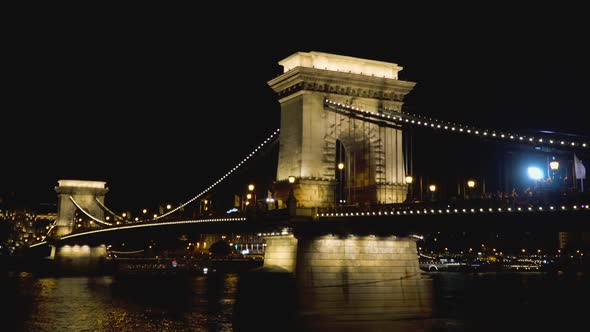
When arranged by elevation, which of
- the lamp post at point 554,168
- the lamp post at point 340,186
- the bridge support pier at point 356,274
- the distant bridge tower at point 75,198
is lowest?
the bridge support pier at point 356,274

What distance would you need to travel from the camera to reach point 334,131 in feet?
140

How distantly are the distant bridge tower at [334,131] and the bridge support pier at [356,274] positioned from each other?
3520 mm

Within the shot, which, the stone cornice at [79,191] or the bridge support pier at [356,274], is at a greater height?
the stone cornice at [79,191]

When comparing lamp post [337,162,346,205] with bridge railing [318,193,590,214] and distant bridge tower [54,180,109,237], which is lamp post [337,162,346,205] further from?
distant bridge tower [54,180,109,237]

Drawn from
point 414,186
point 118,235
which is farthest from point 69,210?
point 414,186

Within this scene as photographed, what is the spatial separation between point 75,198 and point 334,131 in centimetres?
7110

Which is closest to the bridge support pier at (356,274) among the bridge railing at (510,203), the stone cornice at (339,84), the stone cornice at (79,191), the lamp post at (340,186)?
the lamp post at (340,186)

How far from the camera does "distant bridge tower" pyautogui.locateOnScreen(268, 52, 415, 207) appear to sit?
4162cm

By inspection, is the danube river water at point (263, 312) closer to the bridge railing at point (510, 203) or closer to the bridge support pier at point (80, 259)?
the bridge railing at point (510, 203)

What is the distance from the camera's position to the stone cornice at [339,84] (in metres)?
41.6

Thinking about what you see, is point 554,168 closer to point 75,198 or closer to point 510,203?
point 510,203

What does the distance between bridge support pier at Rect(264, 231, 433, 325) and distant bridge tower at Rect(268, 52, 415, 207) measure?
352 centimetres

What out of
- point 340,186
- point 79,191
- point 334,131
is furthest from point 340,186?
point 79,191

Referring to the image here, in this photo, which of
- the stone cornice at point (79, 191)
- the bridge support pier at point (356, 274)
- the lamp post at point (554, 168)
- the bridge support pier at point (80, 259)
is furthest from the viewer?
the stone cornice at point (79, 191)
